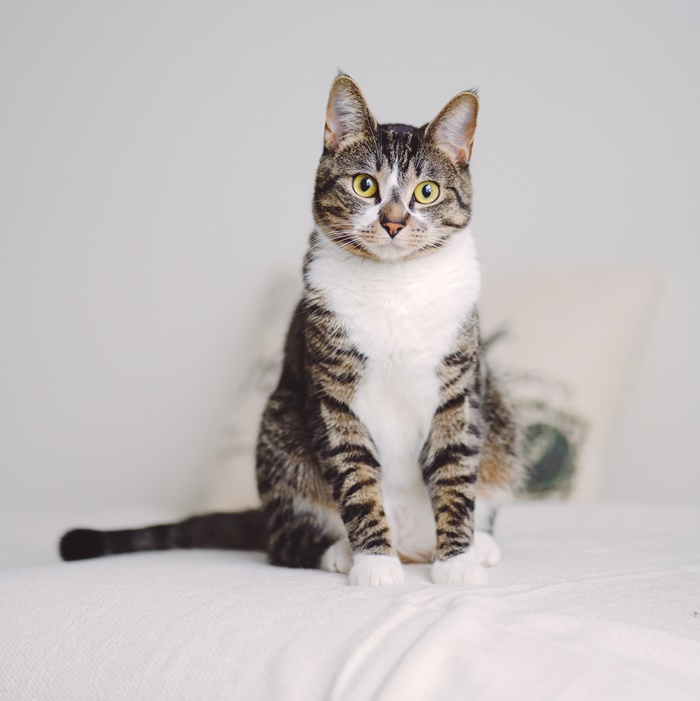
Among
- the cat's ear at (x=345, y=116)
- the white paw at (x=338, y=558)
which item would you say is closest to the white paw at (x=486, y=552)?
the white paw at (x=338, y=558)

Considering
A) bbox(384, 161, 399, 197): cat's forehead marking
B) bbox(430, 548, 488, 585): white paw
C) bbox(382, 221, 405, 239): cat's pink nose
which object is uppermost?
bbox(384, 161, 399, 197): cat's forehead marking

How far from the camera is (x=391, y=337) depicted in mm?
1294

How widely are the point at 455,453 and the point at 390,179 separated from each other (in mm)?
436

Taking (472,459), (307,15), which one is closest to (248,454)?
(472,459)

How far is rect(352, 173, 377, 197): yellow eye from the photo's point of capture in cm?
129

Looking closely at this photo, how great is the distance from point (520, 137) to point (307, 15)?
0.73m

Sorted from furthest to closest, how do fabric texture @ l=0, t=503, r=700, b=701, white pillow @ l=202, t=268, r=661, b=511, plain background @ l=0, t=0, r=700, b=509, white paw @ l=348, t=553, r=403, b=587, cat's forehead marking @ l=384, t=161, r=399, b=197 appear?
1. plain background @ l=0, t=0, r=700, b=509
2. white pillow @ l=202, t=268, r=661, b=511
3. cat's forehead marking @ l=384, t=161, r=399, b=197
4. white paw @ l=348, t=553, r=403, b=587
5. fabric texture @ l=0, t=503, r=700, b=701

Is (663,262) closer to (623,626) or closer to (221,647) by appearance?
(623,626)

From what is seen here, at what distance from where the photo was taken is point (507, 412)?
159cm

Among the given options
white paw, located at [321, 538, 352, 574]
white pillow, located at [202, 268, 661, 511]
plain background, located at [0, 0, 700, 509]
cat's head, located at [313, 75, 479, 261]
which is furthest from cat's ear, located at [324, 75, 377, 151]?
plain background, located at [0, 0, 700, 509]

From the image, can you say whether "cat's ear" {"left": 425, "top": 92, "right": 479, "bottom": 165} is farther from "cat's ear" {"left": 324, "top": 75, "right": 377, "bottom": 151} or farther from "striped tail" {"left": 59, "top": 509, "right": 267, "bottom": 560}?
"striped tail" {"left": 59, "top": 509, "right": 267, "bottom": 560}

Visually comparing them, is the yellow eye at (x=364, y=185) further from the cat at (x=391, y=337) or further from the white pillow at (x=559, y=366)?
the white pillow at (x=559, y=366)

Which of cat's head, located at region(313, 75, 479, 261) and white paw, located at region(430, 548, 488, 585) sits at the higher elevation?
cat's head, located at region(313, 75, 479, 261)

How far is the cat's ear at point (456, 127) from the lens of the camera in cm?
131
